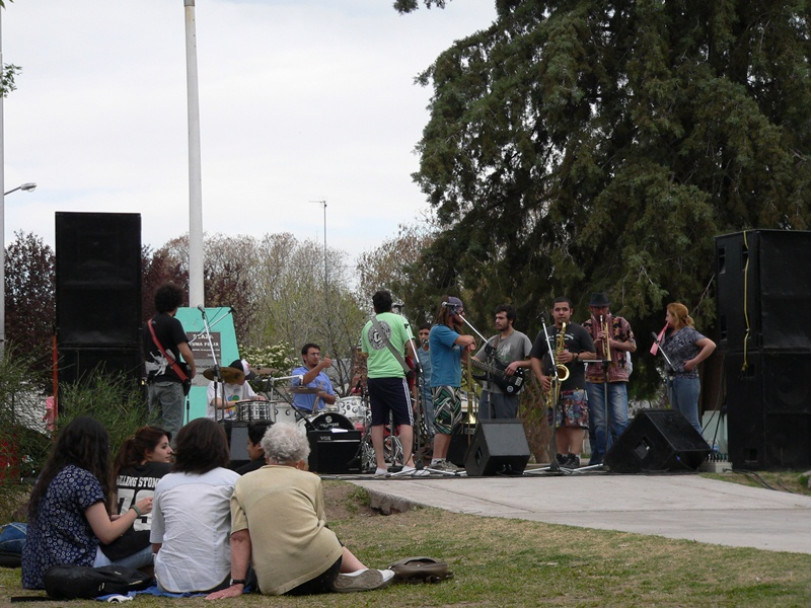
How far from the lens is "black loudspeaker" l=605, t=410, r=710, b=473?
14.5 m

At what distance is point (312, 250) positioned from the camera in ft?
231

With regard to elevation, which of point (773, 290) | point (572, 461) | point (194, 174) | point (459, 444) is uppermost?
point (194, 174)

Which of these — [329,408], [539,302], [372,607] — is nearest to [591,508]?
[372,607]

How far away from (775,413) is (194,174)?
36.7 feet

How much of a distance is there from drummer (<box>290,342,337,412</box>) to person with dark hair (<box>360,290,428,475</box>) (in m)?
3.97

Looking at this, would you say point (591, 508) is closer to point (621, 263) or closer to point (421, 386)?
point (421, 386)

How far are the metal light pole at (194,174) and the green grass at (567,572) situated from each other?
11731 millimetres

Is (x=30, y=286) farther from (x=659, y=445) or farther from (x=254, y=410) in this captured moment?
(x=659, y=445)

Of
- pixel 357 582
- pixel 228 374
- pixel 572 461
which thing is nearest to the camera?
pixel 357 582

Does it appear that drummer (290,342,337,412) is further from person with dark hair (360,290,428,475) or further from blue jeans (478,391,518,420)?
person with dark hair (360,290,428,475)

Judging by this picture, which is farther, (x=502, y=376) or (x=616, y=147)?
(x=616, y=147)

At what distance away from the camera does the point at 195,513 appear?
807cm

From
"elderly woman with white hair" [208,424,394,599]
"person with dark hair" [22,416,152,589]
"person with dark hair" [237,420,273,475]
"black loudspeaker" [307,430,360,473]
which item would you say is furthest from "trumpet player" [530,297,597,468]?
"person with dark hair" [22,416,152,589]

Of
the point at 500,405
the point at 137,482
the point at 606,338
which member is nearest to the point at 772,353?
the point at 606,338
